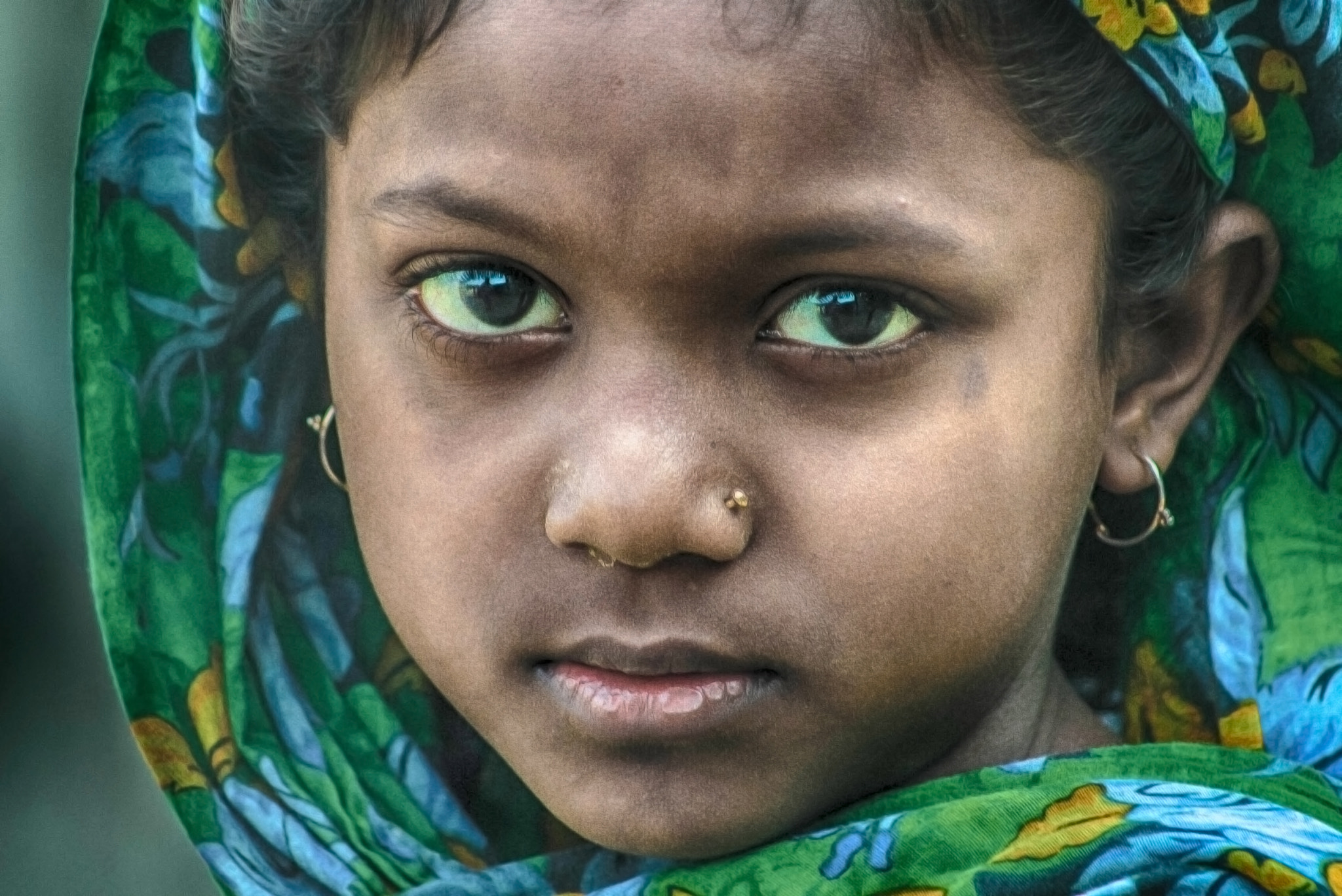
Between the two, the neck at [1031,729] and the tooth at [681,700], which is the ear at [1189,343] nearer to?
the neck at [1031,729]

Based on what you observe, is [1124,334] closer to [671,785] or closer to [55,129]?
[671,785]

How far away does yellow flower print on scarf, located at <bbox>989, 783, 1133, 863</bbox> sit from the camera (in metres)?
1.37

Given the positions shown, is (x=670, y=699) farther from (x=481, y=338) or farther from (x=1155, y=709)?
(x=1155, y=709)

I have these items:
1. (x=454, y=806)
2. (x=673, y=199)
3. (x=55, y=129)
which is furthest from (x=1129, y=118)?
(x=55, y=129)

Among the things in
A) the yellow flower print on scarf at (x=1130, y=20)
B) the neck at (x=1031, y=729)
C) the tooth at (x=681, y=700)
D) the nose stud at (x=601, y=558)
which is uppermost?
the yellow flower print on scarf at (x=1130, y=20)

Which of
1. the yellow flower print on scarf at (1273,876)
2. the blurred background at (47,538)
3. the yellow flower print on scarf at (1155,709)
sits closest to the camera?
the yellow flower print on scarf at (1273,876)

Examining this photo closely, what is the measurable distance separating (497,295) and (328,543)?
51 cm

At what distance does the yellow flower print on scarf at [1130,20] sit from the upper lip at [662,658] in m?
0.60

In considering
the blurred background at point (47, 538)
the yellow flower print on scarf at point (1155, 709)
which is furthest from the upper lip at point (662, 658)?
the blurred background at point (47, 538)

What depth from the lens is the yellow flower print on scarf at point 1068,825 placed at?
1374 mm

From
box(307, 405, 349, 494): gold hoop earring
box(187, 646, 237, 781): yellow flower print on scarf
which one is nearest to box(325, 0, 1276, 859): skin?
box(307, 405, 349, 494): gold hoop earring

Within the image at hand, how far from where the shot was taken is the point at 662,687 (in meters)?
1.52

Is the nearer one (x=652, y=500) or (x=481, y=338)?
(x=652, y=500)

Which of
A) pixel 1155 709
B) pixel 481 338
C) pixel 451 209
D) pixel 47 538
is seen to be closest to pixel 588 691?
pixel 481 338
